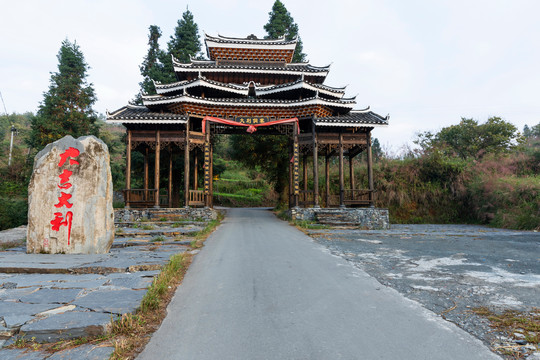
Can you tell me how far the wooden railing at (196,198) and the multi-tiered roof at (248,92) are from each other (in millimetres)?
3498

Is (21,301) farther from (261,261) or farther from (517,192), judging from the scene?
(517,192)

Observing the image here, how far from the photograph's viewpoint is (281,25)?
22.5 m

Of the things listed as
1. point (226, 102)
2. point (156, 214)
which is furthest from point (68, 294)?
point (226, 102)

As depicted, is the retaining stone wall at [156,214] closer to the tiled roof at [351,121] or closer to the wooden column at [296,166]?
the wooden column at [296,166]

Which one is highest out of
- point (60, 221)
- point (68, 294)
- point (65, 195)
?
point (65, 195)

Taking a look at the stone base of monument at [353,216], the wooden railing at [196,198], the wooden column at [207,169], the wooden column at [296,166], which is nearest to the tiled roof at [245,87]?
the wooden column at [296,166]

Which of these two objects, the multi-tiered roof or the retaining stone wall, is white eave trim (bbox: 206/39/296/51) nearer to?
the multi-tiered roof

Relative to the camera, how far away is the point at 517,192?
13.2 metres

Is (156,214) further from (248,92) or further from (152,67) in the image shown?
(152,67)

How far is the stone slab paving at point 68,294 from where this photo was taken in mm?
2283

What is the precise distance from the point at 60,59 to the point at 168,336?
26749 mm

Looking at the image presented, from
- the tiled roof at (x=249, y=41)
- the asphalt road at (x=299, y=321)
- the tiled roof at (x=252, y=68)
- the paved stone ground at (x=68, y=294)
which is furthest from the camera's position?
the tiled roof at (x=249, y=41)

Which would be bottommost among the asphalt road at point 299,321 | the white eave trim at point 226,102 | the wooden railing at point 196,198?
the asphalt road at point 299,321

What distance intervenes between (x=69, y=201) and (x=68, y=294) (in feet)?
9.00
